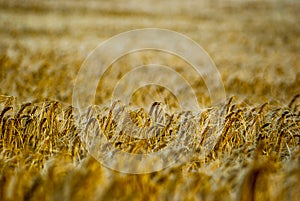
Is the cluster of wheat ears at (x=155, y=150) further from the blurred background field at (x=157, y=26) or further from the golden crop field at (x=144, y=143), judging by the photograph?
the blurred background field at (x=157, y=26)

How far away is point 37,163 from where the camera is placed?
8.41 feet

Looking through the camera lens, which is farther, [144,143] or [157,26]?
[157,26]

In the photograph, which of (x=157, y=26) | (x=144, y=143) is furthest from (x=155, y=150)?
(x=157, y=26)

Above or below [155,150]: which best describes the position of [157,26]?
above

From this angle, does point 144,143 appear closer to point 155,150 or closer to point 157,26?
point 155,150

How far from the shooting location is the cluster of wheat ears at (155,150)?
2299 mm

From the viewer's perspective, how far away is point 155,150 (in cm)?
276

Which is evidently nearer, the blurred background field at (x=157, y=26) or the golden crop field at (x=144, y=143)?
the golden crop field at (x=144, y=143)

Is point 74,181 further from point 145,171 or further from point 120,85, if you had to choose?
point 120,85

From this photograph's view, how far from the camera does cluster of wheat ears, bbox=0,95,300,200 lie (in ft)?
7.54

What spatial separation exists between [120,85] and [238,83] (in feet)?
4.52

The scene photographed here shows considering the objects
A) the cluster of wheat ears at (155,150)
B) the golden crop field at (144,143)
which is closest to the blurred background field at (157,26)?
the golden crop field at (144,143)

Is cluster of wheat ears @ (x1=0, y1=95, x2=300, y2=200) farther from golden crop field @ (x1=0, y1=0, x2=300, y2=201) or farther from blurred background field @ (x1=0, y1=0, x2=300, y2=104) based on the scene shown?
blurred background field @ (x1=0, y1=0, x2=300, y2=104)

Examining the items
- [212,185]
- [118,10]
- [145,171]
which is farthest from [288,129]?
[118,10]
